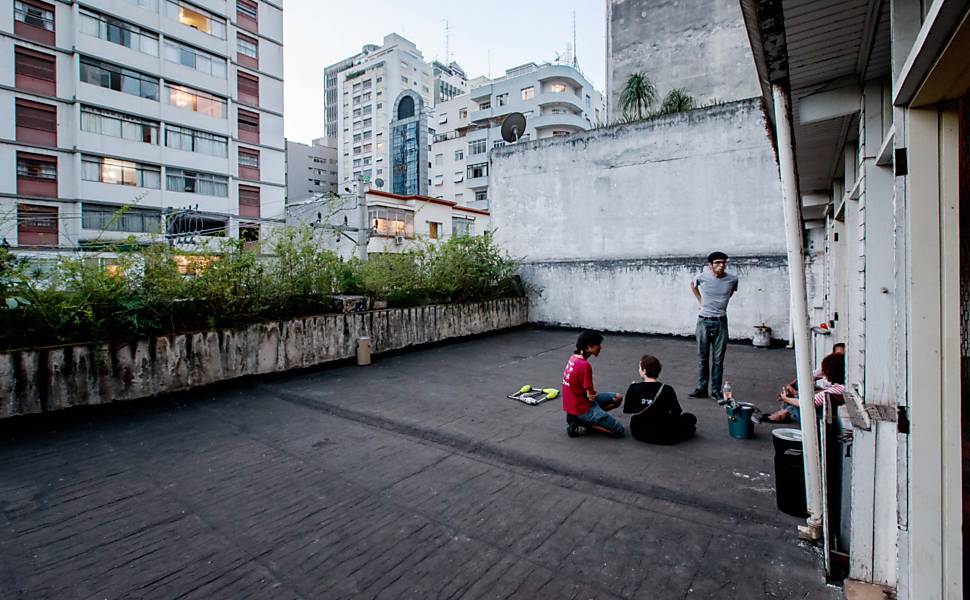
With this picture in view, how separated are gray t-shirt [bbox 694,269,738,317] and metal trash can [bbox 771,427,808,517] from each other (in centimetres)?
301

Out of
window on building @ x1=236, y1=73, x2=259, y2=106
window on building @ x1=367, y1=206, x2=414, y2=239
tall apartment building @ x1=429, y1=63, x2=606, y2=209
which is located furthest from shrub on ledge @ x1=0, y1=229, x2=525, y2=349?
tall apartment building @ x1=429, y1=63, x2=606, y2=209

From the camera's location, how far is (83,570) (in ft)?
8.66

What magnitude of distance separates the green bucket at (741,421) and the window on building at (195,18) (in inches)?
1370

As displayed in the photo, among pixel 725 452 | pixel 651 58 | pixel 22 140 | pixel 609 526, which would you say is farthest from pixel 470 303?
pixel 22 140

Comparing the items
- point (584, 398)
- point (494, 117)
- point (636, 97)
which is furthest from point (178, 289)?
point (494, 117)

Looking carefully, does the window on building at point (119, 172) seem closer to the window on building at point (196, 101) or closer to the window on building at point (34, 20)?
the window on building at point (196, 101)

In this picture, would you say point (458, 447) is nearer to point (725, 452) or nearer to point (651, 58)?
point (725, 452)

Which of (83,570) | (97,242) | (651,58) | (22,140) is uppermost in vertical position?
(651,58)

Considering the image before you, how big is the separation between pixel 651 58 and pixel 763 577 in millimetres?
19015

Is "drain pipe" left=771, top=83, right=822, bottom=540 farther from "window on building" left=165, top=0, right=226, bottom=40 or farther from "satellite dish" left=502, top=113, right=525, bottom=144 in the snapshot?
"window on building" left=165, top=0, right=226, bottom=40

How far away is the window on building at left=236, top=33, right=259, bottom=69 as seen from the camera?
3017cm

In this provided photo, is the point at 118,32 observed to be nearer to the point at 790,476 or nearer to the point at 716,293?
the point at 716,293

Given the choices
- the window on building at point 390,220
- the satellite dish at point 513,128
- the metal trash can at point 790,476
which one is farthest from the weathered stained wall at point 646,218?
the window on building at point 390,220

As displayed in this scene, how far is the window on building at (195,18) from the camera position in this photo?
26.8 metres
